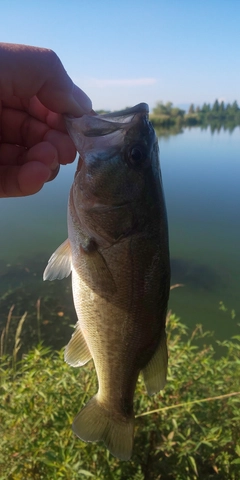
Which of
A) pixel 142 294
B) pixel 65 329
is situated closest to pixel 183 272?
pixel 65 329

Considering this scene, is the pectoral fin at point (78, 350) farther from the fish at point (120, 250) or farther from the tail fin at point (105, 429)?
the tail fin at point (105, 429)

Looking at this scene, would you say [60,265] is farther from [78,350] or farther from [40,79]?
→ [40,79]

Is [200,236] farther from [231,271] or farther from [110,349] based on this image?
[110,349]

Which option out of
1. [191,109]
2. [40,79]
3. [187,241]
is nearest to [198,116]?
[191,109]

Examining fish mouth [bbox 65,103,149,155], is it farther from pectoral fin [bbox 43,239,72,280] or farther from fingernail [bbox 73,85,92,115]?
pectoral fin [bbox 43,239,72,280]

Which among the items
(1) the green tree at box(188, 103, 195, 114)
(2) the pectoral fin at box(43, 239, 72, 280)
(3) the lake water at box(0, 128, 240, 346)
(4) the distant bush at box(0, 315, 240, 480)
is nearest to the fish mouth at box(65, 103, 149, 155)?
(2) the pectoral fin at box(43, 239, 72, 280)

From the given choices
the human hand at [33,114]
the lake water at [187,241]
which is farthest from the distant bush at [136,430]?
the lake water at [187,241]
